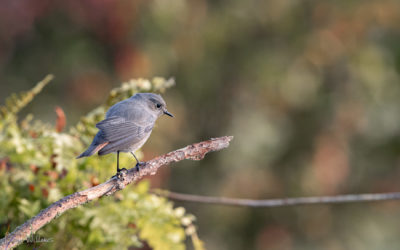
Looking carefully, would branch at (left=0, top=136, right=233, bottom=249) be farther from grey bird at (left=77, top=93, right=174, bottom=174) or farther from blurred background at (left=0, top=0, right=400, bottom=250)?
blurred background at (left=0, top=0, right=400, bottom=250)

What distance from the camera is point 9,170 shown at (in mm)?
2082

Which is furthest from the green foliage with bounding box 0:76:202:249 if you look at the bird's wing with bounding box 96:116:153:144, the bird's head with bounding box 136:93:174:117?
the bird's wing with bounding box 96:116:153:144

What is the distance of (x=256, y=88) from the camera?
6977 mm

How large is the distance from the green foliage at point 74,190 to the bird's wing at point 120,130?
0.15 metres

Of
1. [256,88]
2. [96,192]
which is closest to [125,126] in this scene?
[96,192]

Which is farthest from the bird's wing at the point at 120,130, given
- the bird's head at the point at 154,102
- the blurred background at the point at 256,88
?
the blurred background at the point at 256,88

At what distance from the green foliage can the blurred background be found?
4.50 m

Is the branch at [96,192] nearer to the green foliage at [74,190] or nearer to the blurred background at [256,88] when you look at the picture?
the green foliage at [74,190]

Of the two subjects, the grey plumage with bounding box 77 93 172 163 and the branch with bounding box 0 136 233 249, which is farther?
the grey plumage with bounding box 77 93 172 163

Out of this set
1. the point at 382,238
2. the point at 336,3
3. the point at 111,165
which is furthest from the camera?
the point at 336,3

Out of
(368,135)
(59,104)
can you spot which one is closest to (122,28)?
(59,104)

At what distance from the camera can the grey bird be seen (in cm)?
174

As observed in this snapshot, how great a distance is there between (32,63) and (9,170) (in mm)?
5402

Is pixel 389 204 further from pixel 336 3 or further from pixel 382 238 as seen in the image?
pixel 336 3
